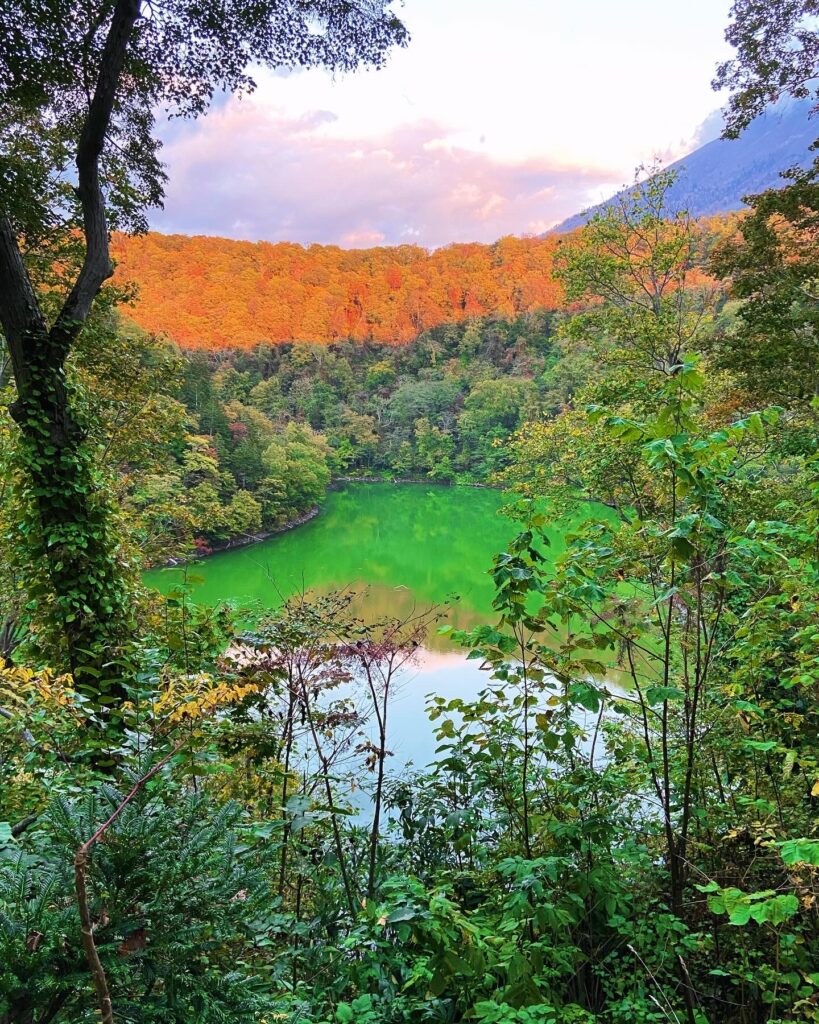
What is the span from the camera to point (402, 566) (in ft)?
53.6

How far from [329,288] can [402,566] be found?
36.5 m

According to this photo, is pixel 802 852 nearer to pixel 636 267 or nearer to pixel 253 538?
pixel 636 267

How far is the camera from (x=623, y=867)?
160 centimetres

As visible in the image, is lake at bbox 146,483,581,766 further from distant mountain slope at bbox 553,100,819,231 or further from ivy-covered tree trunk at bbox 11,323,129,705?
distant mountain slope at bbox 553,100,819,231

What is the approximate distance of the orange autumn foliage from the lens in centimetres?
3628

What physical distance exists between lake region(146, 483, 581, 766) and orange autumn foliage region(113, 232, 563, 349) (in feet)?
57.2

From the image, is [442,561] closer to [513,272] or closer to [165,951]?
[165,951]

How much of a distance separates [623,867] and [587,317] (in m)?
6.40

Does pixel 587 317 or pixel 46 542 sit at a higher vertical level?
pixel 587 317

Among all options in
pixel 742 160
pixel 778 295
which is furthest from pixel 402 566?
pixel 742 160

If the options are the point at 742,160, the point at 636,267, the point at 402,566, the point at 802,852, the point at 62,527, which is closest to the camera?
the point at 802,852

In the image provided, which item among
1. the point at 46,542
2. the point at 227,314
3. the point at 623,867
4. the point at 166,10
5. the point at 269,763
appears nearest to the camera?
the point at 623,867

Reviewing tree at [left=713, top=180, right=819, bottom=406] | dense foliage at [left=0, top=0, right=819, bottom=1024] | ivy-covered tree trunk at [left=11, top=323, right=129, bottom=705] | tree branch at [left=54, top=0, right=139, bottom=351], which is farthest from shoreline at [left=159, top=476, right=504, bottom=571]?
tree at [left=713, top=180, right=819, bottom=406]

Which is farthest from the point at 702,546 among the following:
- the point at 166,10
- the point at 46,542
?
the point at 166,10
